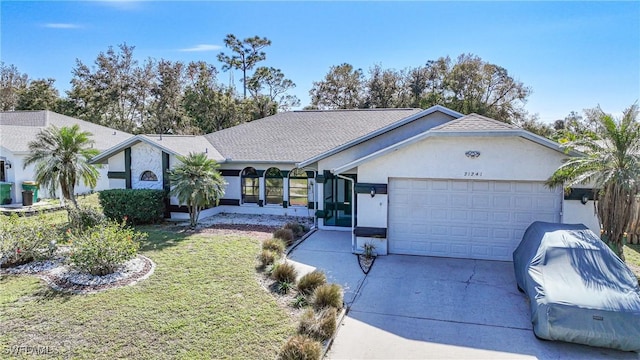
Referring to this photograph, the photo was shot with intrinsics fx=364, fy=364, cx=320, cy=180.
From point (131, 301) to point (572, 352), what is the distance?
8.04 metres

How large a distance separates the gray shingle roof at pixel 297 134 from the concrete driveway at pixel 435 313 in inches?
297

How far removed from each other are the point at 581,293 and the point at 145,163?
1556 centimetres

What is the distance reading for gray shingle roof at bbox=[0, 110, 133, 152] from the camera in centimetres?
2022

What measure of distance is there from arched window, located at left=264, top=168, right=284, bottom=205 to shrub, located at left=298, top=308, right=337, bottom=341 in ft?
35.9

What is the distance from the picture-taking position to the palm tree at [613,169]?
820 cm

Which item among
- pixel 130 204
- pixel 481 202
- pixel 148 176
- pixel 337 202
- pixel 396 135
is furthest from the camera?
pixel 148 176

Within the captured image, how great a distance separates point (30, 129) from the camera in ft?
74.8

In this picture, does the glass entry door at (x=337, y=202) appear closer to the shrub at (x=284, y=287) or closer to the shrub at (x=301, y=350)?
the shrub at (x=284, y=287)

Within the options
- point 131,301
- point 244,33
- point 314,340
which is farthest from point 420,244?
point 244,33

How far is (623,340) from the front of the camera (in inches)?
224

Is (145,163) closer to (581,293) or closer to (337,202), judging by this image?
(337,202)

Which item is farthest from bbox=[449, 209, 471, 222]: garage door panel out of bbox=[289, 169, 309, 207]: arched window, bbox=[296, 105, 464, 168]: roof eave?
bbox=[289, 169, 309, 207]: arched window

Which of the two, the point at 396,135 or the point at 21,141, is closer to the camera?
the point at 396,135

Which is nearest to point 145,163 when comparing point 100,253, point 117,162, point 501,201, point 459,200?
point 117,162
